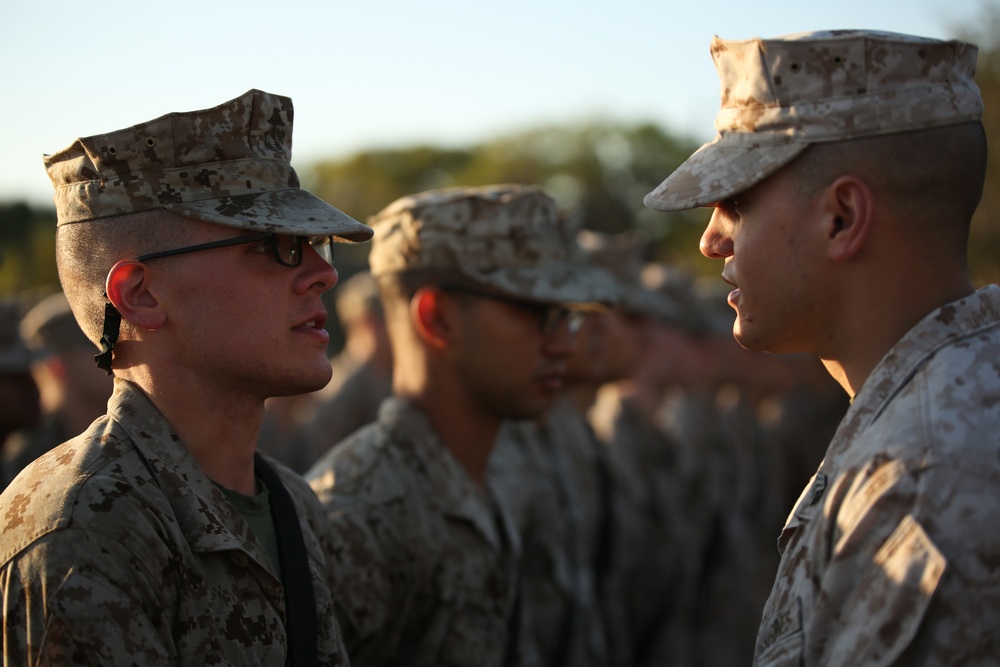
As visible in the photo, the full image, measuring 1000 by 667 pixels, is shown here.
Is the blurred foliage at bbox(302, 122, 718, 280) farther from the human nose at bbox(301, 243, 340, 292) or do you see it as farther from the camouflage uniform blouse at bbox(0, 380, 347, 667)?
the camouflage uniform blouse at bbox(0, 380, 347, 667)

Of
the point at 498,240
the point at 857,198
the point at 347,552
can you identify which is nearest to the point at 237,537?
the point at 347,552

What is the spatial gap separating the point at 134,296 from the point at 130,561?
2.72 ft

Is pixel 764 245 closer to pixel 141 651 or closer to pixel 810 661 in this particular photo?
pixel 810 661

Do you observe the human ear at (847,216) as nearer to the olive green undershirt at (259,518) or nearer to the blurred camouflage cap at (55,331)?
the olive green undershirt at (259,518)

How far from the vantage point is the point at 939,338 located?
2830 mm

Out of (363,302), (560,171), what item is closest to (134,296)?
(363,302)

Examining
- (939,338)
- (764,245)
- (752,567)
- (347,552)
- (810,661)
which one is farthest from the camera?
(752,567)

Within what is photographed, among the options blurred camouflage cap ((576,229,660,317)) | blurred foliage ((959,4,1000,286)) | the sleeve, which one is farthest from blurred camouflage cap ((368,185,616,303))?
blurred foliage ((959,4,1000,286))

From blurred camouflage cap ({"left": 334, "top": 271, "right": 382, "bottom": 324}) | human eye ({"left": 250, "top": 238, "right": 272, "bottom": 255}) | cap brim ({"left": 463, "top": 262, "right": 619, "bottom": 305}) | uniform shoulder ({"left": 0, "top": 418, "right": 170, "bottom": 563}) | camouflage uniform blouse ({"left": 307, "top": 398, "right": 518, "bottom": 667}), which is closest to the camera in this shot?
uniform shoulder ({"left": 0, "top": 418, "right": 170, "bottom": 563})

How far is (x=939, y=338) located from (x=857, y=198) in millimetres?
421

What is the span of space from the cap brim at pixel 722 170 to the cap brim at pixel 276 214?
0.95 m

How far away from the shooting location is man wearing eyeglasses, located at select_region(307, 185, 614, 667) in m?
4.76

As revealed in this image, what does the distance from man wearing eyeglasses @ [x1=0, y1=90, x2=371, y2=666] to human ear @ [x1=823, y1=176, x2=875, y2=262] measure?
4.57ft

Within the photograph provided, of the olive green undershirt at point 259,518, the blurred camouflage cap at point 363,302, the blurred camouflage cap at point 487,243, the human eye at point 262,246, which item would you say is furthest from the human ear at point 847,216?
the blurred camouflage cap at point 363,302
